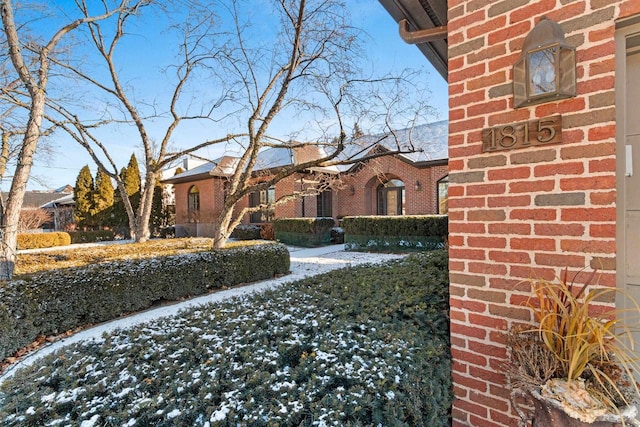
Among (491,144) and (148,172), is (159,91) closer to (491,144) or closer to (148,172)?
(148,172)

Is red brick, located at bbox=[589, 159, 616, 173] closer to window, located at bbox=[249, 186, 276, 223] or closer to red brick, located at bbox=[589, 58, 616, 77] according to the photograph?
red brick, located at bbox=[589, 58, 616, 77]

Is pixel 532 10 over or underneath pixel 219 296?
over

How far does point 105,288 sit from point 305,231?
30.8 ft

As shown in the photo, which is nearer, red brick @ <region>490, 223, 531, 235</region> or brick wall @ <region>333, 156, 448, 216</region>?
red brick @ <region>490, 223, 531, 235</region>

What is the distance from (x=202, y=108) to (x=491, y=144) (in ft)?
28.3

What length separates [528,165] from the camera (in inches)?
66.6

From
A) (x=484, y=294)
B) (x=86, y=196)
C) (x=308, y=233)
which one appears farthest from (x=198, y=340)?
(x=86, y=196)

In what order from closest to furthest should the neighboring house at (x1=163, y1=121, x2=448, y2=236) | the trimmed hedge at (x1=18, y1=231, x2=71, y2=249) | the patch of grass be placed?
1. the patch of grass
2. the neighboring house at (x1=163, y1=121, x2=448, y2=236)
3. the trimmed hedge at (x1=18, y1=231, x2=71, y2=249)

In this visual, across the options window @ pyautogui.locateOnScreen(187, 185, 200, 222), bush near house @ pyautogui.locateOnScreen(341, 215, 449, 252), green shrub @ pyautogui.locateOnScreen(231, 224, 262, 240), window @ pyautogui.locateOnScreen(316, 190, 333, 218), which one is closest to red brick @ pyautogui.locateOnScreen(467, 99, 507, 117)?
bush near house @ pyautogui.locateOnScreen(341, 215, 449, 252)

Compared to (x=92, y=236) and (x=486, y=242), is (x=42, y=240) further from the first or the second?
(x=486, y=242)

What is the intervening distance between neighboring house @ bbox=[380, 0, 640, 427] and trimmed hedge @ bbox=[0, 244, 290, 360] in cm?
510

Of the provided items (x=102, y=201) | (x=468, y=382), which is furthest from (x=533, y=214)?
(x=102, y=201)

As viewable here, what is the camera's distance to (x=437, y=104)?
5.38 m

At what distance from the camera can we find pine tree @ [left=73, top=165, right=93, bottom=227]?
63.1 feet
